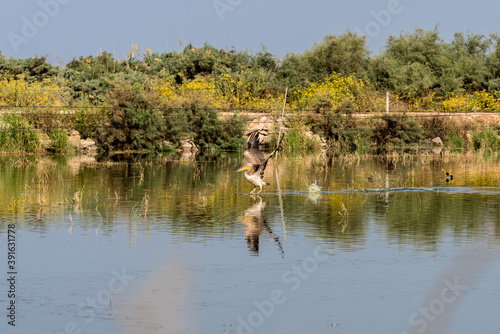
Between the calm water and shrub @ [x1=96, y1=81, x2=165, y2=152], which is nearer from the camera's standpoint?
the calm water

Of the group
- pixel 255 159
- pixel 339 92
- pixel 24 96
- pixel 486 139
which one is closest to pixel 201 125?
pixel 24 96

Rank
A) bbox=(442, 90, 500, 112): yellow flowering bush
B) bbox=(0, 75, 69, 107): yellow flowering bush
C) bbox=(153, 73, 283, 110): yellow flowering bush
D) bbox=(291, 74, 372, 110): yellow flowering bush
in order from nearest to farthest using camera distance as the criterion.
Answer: bbox=(0, 75, 69, 107): yellow flowering bush → bbox=(153, 73, 283, 110): yellow flowering bush → bbox=(291, 74, 372, 110): yellow flowering bush → bbox=(442, 90, 500, 112): yellow flowering bush

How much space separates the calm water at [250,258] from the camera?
8562mm

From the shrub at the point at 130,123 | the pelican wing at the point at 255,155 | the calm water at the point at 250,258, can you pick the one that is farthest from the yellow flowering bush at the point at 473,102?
the pelican wing at the point at 255,155

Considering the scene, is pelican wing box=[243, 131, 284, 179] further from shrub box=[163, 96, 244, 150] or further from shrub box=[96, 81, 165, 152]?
shrub box=[163, 96, 244, 150]

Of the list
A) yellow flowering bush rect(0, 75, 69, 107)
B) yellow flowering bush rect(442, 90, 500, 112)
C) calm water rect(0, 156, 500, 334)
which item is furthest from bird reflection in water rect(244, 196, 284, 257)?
yellow flowering bush rect(442, 90, 500, 112)

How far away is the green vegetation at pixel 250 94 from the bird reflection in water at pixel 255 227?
66.6ft

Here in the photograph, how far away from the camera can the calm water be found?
856cm

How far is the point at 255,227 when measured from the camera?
1448 centimetres

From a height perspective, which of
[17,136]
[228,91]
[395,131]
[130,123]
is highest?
[228,91]

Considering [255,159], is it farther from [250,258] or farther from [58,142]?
[58,142]

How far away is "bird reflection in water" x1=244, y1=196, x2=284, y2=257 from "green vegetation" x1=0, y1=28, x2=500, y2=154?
20.3m

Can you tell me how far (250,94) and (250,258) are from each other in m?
39.8

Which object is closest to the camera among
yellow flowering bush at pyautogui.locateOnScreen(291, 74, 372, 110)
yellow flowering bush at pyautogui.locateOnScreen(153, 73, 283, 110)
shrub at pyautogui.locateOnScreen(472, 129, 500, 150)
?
shrub at pyautogui.locateOnScreen(472, 129, 500, 150)
